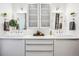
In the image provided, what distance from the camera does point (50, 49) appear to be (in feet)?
10.7

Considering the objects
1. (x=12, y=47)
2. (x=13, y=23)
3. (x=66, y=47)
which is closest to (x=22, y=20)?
(x=13, y=23)

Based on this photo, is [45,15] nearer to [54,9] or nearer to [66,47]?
[54,9]

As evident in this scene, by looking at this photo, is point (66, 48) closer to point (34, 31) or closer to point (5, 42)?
point (34, 31)

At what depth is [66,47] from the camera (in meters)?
3.28

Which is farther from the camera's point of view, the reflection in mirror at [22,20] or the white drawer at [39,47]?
the reflection in mirror at [22,20]

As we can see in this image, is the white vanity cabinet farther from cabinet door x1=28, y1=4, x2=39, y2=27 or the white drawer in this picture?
cabinet door x1=28, y1=4, x2=39, y2=27

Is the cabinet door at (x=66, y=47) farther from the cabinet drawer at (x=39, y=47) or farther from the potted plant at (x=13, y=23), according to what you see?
the potted plant at (x=13, y=23)

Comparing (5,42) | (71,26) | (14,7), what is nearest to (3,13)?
(14,7)

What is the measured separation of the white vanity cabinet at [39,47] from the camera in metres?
3.22

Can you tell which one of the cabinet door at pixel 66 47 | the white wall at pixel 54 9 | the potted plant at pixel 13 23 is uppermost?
the white wall at pixel 54 9

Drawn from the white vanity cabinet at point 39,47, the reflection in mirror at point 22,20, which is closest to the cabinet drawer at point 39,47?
the white vanity cabinet at point 39,47

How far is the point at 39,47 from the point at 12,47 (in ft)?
2.09

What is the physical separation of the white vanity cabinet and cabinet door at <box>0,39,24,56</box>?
0.16 m

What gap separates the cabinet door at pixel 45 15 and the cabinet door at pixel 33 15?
0.43 feet
